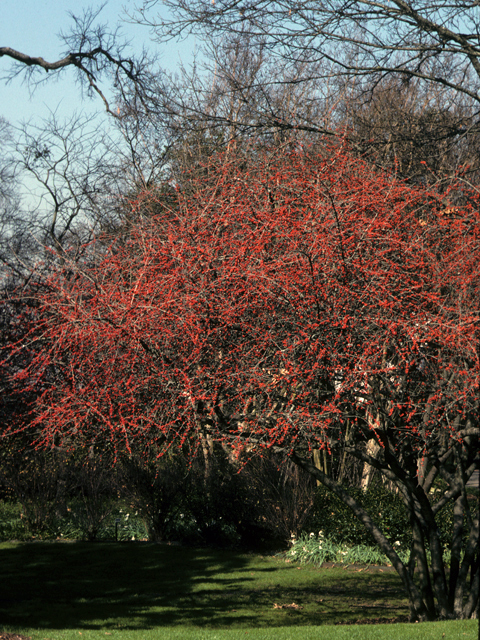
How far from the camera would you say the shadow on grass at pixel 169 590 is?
22.7 feet

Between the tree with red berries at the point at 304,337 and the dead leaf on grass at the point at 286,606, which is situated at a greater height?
the tree with red berries at the point at 304,337

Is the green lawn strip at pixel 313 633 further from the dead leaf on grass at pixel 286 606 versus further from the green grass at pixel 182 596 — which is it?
the dead leaf on grass at pixel 286 606

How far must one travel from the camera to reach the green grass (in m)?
5.79

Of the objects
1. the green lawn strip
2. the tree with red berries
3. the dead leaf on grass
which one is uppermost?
the tree with red berries

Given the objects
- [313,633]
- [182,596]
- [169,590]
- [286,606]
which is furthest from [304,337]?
[169,590]

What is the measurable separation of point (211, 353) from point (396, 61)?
457 inches

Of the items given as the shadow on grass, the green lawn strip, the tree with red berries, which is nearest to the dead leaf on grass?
the shadow on grass

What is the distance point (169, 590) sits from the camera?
26.7 ft

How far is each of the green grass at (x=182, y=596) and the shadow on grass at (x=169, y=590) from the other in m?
0.01

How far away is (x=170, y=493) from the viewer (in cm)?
1076

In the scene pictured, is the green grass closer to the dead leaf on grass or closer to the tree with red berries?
the dead leaf on grass

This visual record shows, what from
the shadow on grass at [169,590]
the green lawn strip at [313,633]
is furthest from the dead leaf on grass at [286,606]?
the green lawn strip at [313,633]

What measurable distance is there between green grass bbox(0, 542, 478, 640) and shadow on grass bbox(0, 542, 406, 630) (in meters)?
0.01

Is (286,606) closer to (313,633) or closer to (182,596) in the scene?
(182,596)
